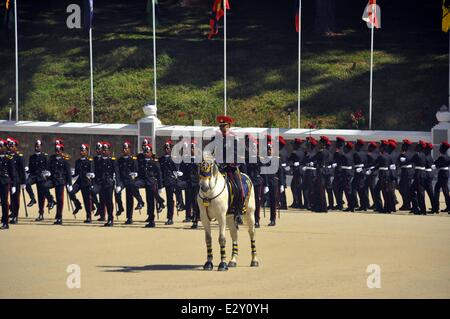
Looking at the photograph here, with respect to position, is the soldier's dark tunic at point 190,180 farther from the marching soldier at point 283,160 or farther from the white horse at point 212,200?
the white horse at point 212,200

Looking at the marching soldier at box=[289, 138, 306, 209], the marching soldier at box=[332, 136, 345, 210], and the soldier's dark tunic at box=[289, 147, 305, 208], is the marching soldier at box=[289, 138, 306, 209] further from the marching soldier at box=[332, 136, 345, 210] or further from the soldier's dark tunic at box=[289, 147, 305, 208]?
the marching soldier at box=[332, 136, 345, 210]

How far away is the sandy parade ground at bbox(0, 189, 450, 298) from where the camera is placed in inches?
699

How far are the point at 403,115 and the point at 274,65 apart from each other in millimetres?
6854

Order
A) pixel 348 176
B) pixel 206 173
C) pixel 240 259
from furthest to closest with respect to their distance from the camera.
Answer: pixel 348 176
pixel 240 259
pixel 206 173

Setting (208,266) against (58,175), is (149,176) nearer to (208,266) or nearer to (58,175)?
(58,175)

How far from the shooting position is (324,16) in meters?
51.5

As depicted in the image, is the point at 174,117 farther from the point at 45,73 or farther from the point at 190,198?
the point at 190,198

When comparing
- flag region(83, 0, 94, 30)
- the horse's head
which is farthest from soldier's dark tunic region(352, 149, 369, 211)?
flag region(83, 0, 94, 30)

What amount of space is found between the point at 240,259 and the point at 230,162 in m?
1.75

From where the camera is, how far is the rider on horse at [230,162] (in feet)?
66.6

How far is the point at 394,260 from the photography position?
68.6 ft

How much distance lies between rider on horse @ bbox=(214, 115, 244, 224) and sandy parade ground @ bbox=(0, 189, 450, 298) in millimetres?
1079

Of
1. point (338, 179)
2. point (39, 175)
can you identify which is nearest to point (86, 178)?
point (39, 175)

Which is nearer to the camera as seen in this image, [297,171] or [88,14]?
[297,171]
